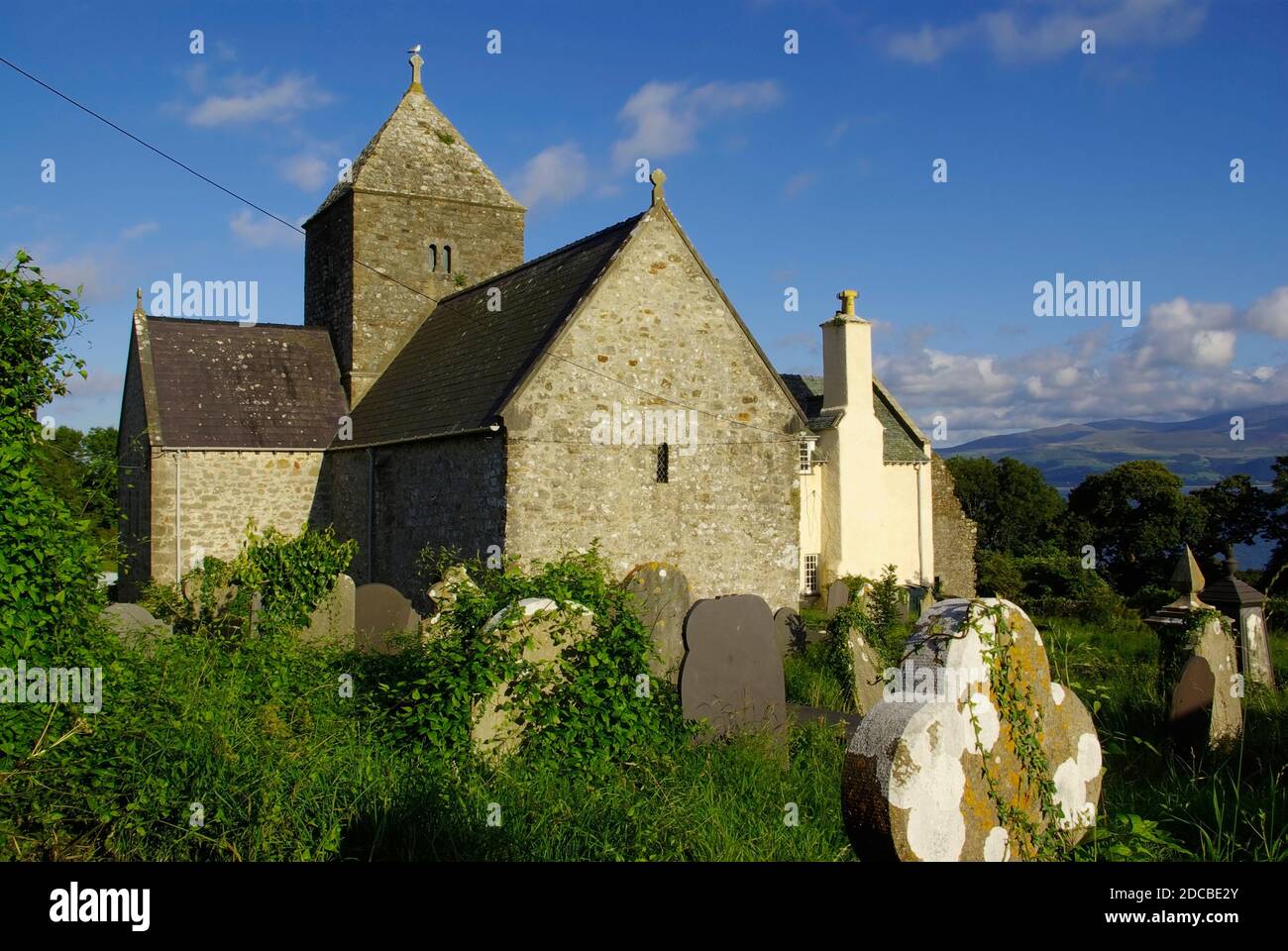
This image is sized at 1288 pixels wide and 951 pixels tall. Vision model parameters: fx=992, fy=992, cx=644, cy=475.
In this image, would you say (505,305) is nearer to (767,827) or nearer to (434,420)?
(434,420)

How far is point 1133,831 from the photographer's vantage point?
454 centimetres

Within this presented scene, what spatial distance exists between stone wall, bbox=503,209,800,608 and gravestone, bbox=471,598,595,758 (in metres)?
7.17

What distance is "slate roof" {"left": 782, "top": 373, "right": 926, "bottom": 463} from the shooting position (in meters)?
27.7

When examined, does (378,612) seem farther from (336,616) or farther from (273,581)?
(273,581)

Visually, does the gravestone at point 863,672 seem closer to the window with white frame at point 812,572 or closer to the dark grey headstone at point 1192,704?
the dark grey headstone at point 1192,704

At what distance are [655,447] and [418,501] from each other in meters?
4.42

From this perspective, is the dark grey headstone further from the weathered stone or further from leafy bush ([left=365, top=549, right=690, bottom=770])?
leafy bush ([left=365, top=549, right=690, bottom=770])

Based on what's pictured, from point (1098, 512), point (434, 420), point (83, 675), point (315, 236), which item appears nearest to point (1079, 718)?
point (83, 675)

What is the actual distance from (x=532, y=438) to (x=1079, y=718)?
10998 millimetres

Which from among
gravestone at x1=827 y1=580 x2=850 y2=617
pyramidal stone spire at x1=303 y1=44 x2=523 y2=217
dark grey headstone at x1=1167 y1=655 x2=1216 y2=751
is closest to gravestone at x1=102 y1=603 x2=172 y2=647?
dark grey headstone at x1=1167 y1=655 x2=1216 y2=751

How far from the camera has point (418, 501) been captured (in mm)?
17422

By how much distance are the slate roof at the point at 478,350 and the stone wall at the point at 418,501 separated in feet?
1.26

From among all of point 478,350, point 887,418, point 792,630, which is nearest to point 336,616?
point 792,630

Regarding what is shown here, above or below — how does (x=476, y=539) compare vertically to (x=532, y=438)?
below
